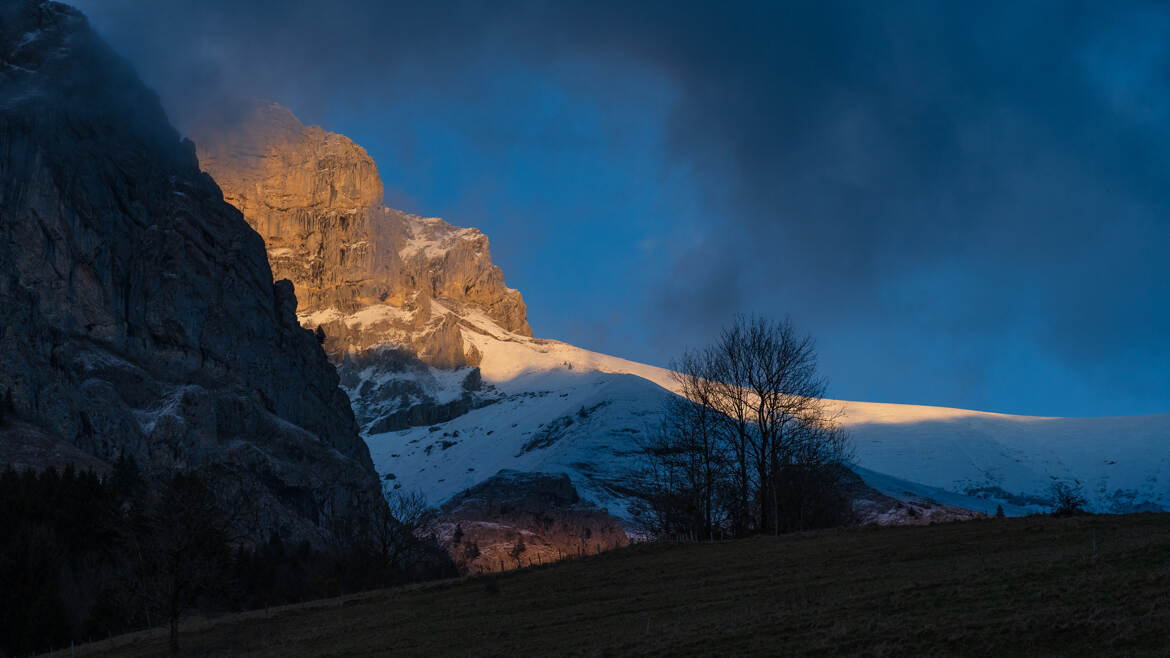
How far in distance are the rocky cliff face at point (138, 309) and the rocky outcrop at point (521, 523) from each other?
18084mm

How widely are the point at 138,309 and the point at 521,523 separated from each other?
74210 mm

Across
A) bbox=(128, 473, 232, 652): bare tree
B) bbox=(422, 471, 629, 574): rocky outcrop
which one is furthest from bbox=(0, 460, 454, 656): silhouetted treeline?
bbox=(422, 471, 629, 574): rocky outcrop

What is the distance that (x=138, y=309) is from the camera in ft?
468

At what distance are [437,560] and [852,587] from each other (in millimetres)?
85036

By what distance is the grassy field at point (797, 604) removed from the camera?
1641 cm

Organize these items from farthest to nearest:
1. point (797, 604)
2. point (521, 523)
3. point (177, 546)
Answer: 1. point (521, 523)
2. point (177, 546)
3. point (797, 604)

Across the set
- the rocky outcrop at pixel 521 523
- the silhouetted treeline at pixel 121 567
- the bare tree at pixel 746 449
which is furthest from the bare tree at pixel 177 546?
the rocky outcrop at pixel 521 523

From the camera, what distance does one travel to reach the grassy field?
16406 mm

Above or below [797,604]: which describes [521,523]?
below

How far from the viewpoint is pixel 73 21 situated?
16875 cm

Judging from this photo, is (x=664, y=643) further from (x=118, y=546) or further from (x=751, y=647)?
(x=118, y=546)

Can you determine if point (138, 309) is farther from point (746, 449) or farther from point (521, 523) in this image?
point (746, 449)

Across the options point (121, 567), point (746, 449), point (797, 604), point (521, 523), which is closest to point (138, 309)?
point (521, 523)

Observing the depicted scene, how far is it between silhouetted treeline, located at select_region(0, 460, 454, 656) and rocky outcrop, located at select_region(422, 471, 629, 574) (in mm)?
45443
